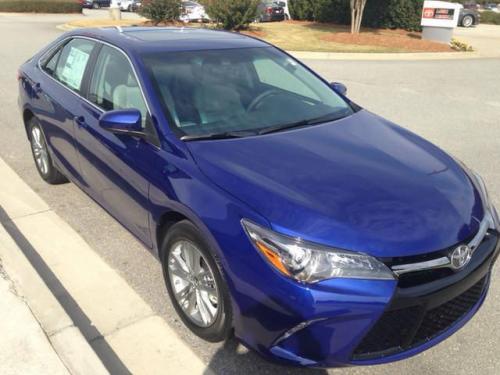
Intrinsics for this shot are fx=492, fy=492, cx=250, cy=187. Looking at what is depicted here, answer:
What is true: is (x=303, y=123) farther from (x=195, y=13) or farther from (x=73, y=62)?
(x=195, y=13)

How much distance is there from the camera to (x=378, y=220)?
233 centimetres

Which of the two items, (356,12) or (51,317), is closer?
(51,317)

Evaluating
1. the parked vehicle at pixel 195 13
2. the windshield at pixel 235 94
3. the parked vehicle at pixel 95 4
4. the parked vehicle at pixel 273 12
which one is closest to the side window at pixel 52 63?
the windshield at pixel 235 94

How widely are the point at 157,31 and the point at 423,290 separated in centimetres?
298

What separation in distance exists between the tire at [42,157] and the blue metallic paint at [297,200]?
133cm

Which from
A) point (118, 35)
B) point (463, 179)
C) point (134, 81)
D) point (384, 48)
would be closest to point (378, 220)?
point (463, 179)

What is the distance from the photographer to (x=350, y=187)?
2.56m

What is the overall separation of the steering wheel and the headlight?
4.57 ft

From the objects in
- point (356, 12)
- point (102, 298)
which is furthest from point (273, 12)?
point (102, 298)

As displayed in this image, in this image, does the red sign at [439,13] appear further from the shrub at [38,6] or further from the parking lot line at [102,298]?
the shrub at [38,6]

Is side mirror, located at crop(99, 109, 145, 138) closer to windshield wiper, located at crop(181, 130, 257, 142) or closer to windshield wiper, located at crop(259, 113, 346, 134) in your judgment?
windshield wiper, located at crop(181, 130, 257, 142)

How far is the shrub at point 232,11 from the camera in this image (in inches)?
702

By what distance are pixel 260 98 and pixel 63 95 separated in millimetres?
1724

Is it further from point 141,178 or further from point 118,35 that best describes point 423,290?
point 118,35
